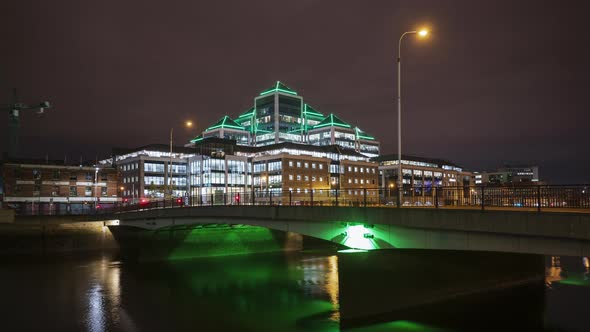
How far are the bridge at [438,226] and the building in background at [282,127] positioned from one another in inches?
5299

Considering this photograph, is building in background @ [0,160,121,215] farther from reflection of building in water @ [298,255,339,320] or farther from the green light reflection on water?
the green light reflection on water

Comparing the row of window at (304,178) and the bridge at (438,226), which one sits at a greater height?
the row of window at (304,178)

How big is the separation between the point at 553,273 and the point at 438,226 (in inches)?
1078

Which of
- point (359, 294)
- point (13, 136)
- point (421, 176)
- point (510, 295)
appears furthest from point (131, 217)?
point (13, 136)

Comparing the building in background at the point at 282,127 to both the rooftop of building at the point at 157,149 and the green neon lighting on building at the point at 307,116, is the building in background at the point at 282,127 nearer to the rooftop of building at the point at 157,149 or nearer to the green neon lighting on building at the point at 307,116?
the green neon lighting on building at the point at 307,116

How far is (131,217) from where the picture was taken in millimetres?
48781

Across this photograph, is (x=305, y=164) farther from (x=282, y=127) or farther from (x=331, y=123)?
(x=331, y=123)

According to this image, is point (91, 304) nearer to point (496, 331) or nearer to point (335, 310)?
point (335, 310)

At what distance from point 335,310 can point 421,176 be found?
429ft

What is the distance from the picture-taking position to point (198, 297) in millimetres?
33281

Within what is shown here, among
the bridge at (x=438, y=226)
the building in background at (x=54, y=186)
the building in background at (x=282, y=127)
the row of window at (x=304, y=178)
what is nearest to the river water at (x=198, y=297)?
the bridge at (x=438, y=226)

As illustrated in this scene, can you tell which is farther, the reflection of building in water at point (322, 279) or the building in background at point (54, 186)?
the building in background at point (54, 186)

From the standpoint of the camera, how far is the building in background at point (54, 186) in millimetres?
82500

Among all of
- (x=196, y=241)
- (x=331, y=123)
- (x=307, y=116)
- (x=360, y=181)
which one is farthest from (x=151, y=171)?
(x=307, y=116)
